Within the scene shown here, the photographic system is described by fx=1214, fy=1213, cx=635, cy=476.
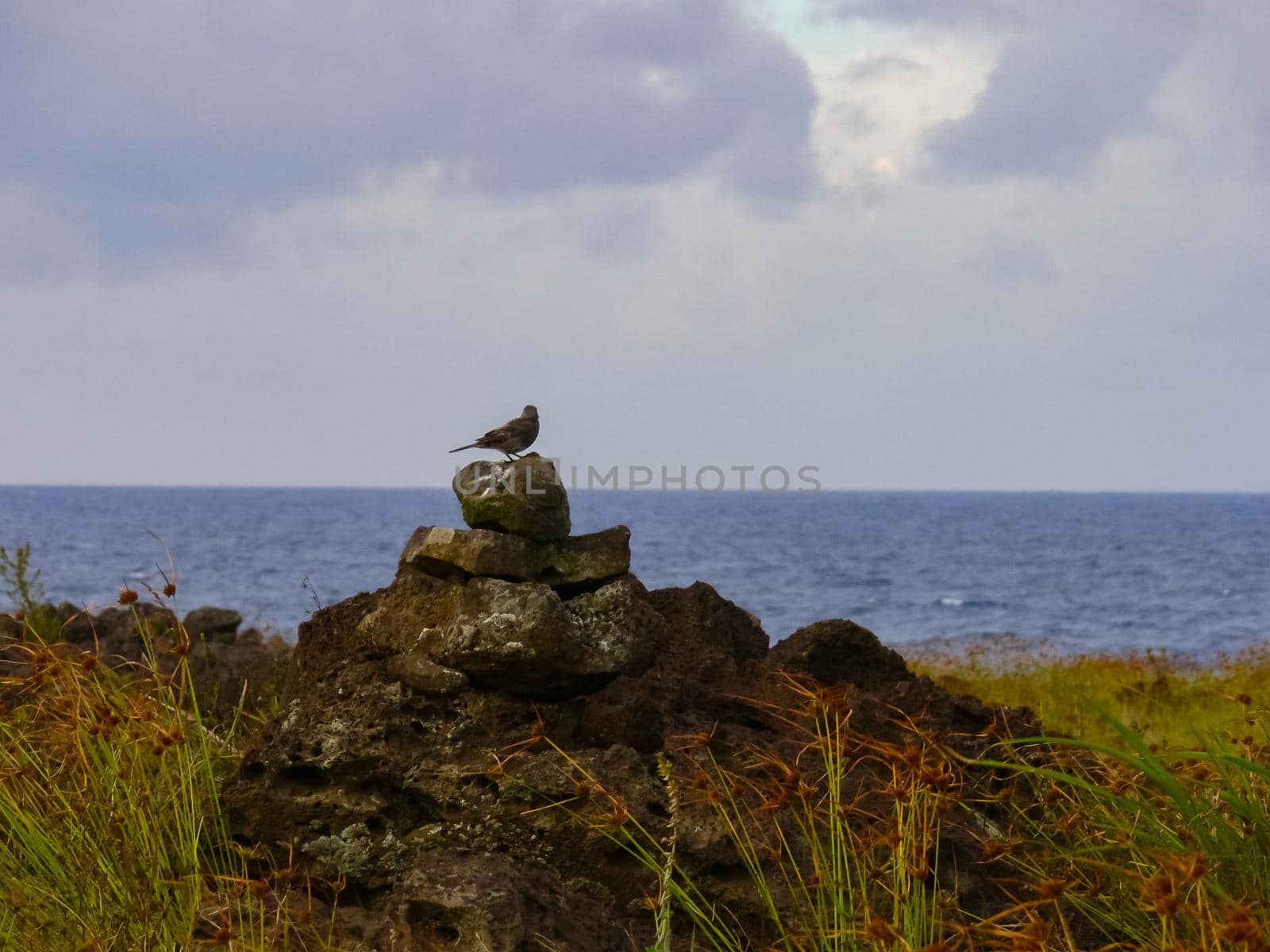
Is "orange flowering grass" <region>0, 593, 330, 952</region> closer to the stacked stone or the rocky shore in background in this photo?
the rocky shore in background

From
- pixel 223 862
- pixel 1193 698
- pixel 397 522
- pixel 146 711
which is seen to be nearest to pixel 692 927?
pixel 223 862

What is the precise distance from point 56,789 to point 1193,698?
9875 mm

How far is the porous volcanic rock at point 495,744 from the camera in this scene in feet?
14.1

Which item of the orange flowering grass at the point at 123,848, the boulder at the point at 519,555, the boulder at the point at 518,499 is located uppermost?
the boulder at the point at 518,499

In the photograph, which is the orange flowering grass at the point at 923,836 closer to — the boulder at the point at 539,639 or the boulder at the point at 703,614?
the boulder at the point at 539,639

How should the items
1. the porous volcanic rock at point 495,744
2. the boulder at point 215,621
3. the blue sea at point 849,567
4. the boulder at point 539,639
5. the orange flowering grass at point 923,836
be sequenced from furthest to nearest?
the blue sea at point 849,567
the boulder at point 215,621
the boulder at point 539,639
the porous volcanic rock at point 495,744
the orange flowering grass at point 923,836

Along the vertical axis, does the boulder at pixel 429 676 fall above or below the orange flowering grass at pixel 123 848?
above

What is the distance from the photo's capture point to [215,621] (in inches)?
576

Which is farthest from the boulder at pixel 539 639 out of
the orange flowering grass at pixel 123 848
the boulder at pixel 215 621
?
the boulder at pixel 215 621

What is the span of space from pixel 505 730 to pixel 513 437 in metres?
1.35

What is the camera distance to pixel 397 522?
312ft

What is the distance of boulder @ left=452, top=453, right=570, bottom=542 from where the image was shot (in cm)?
517

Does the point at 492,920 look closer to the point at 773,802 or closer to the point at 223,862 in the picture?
the point at 773,802

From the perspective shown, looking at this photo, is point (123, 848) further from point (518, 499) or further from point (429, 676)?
point (518, 499)
